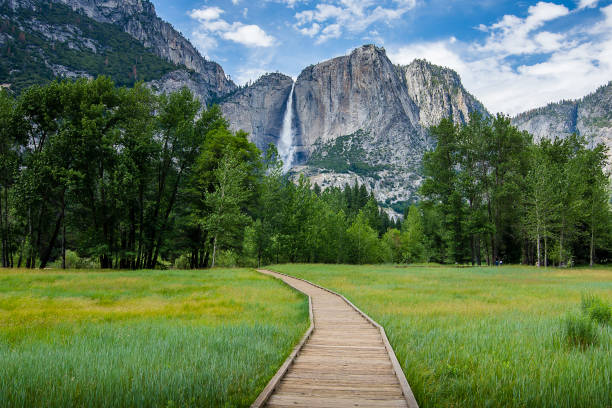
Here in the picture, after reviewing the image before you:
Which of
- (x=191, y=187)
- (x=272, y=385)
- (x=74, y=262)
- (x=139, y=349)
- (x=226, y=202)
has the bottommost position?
(x=74, y=262)

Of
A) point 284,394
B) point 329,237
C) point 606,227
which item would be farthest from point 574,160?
point 284,394

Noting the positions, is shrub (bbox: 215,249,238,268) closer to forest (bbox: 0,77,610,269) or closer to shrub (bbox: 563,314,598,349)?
forest (bbox: 0,77,610,269)

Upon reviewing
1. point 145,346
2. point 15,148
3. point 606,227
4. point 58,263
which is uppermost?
point 15,148

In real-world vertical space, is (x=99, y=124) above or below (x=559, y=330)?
above

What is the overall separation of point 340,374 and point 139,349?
455cm

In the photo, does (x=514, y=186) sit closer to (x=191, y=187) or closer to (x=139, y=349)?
(x=191, y=187)

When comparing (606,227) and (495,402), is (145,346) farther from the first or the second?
(606,227)

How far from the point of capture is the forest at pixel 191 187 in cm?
3297

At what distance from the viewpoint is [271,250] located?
2067 inches

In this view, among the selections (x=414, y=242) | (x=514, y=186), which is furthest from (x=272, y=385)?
(x=414, y=242)

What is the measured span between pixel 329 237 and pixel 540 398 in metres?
58.9

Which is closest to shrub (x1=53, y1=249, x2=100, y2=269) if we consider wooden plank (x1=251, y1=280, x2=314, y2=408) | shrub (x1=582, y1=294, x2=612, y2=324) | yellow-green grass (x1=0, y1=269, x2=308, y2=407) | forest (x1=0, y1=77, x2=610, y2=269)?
forest (x1=0, y1=77, x2=610, y2=269)

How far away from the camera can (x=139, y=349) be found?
23.4ft

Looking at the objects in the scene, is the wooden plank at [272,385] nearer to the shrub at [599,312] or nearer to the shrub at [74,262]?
the shrub at [599,312]
